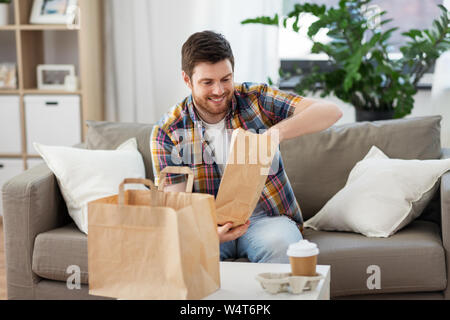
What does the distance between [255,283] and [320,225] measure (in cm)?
84

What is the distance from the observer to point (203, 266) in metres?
1.32

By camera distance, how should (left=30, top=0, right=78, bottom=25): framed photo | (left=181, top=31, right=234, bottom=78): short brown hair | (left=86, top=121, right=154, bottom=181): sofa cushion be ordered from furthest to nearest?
(left=30, top=0, right=78, bottom=25): framed photo < (left=86, top=121, right=154, bottom=181): sofa cushion < (left=181, top=31, right=234, bottom=78): short brown hair

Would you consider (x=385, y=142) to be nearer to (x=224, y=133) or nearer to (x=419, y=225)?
(x=419, y=225)

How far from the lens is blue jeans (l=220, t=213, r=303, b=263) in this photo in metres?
1.78

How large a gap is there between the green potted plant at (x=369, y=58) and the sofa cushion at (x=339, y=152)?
2.03 feet

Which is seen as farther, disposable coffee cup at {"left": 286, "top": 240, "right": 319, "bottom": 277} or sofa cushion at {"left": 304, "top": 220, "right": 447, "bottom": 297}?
sofa cushion at {"left": 304, "top": 220, "right": 447, "bottom": 297}

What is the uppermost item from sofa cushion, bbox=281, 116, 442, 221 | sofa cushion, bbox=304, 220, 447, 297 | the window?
the window

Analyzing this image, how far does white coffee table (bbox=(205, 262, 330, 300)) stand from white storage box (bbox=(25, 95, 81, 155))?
2150 mm

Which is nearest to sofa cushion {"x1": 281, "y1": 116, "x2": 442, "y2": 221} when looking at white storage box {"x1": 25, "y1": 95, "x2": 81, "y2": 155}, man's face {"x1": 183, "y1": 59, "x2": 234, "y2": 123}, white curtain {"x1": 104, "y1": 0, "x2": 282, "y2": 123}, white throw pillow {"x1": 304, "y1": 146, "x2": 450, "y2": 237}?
white throw pillow {"x1": 304, "y1": 146, "x2": 450, "y2": 237}

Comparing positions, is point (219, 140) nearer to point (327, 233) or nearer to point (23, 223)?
point (327, 233)

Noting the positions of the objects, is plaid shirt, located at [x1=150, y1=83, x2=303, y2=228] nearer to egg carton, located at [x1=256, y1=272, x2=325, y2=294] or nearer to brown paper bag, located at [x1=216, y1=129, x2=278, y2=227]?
brown paper bag, located at [x1=216, y1=129, x2=278, y2=227]

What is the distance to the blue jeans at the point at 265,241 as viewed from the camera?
1.78 m

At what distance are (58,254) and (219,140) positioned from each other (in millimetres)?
698

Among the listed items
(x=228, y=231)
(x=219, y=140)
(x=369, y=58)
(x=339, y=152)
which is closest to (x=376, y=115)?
(x=369, y=58)
